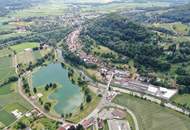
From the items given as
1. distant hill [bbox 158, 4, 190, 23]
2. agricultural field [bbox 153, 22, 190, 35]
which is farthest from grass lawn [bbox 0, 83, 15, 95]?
distant hill [bbox 158, 4, 190, 23]

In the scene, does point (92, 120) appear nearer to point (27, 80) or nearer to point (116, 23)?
point (27, 80)

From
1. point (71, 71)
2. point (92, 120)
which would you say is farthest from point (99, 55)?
point (92, 120)

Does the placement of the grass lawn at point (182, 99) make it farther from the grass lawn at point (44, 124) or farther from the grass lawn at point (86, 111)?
the grass lawn at point (44, 124)

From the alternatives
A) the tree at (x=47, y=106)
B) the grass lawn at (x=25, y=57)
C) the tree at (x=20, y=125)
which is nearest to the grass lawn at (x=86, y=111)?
the tree at (x=47, y=106)

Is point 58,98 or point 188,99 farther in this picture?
point 58,98

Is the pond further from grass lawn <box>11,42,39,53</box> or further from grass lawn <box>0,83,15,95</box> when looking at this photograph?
grass lawn <box>11,42,39,53</box>

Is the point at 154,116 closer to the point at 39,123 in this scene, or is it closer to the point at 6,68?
the point at 39,123
